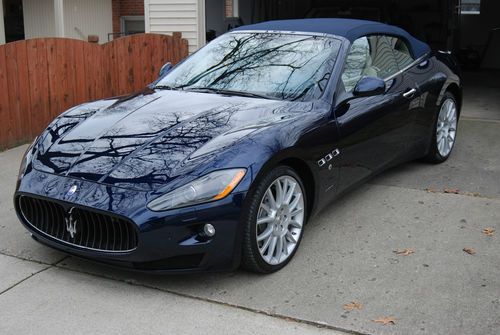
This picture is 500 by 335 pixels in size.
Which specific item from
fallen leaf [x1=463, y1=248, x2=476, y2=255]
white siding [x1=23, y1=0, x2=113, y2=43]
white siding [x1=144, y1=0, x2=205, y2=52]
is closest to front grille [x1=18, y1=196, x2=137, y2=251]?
fallen leaf [x1=463, y1=248, x2=476, y2=255]

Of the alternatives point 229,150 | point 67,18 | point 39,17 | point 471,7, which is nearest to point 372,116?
point 229,150

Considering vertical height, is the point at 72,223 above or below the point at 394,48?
below

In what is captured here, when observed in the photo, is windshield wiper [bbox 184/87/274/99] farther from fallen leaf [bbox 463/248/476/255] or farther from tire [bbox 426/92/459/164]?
tire [bbox 426/92/459/164]

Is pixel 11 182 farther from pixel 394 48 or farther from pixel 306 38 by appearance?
pixel 394 48

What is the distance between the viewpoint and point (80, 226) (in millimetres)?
3717

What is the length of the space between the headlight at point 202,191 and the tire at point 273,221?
0.16 meters

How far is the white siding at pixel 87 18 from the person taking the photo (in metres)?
17.0

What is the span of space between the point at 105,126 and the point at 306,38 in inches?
74.7

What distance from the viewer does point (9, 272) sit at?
13.4 ft

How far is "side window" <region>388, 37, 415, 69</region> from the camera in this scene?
5781 mm

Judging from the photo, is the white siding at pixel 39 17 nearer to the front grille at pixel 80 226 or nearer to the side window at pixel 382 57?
the side window at pixel 382 57

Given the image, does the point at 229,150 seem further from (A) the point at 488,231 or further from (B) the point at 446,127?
(B) the point at 446,127

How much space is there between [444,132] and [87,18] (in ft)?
45.0

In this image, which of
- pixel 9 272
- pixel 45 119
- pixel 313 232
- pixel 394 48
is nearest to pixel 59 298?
pixel 9 272
